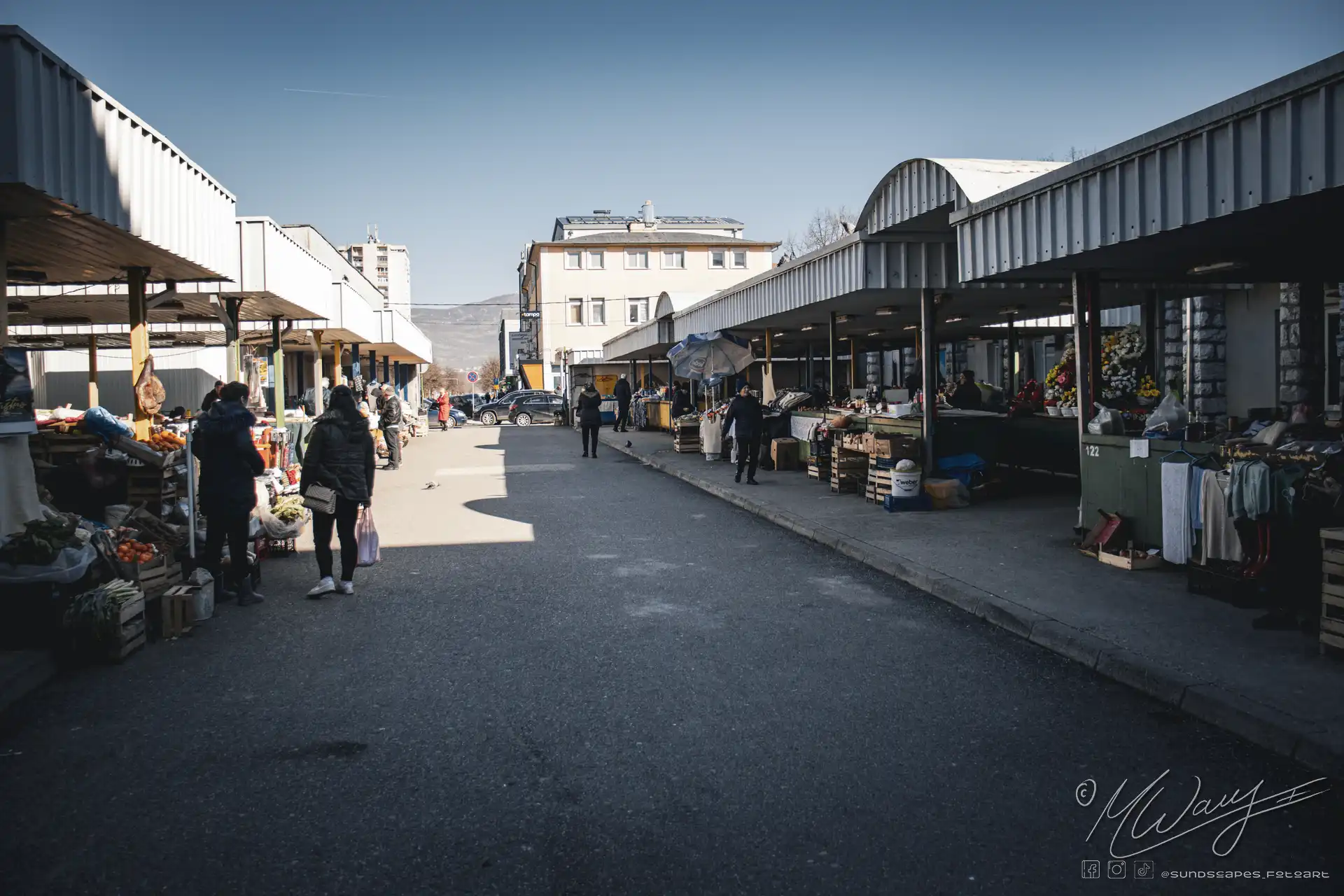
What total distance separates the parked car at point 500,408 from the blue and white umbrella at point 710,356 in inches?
1099

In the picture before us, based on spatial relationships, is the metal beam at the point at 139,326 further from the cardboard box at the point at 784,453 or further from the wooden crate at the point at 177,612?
the cardboard box at the point at 784,453

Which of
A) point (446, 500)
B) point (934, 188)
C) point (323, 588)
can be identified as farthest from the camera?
point (446, 500)

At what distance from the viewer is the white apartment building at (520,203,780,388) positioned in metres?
72.2

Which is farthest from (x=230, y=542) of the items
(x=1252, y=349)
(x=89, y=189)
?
(x=1252, y=349)

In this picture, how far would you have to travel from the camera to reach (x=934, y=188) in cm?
1293

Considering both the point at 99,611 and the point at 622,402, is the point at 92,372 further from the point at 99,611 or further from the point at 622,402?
the point at 99,611

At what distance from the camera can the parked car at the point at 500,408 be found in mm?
51156

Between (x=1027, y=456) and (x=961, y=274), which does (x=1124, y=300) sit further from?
(x=961, y=274)

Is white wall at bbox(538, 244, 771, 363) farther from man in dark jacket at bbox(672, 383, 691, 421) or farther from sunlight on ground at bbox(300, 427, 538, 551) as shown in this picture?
sunlight on ground at bbox(300, 427, 538, 551)

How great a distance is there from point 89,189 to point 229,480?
279 cm

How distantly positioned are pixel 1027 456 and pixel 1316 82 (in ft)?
32.5

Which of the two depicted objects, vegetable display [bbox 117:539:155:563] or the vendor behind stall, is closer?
vegetable display [bbox 117:539:155:563]

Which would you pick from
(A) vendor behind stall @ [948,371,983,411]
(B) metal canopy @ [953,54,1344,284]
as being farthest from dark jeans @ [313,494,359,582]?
(A) vendor behind stall @ [948,371,983,411]

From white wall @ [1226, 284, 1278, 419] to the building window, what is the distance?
5397 centimetres
